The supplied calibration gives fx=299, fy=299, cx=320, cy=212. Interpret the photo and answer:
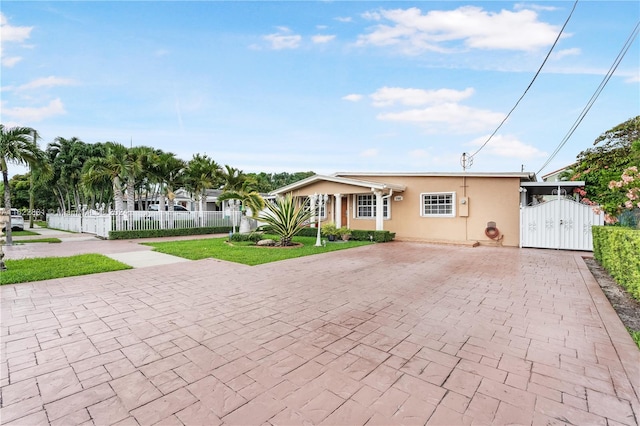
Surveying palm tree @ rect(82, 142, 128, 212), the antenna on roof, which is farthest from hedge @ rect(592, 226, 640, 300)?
palm tree @ rect(82, 142, 128, 212)

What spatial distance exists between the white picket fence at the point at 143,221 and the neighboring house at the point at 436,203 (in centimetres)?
592

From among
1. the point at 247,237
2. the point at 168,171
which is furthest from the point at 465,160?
the point at 168,171

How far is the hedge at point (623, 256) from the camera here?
4.93m

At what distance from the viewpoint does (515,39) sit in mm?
10633

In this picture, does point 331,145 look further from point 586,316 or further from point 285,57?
point 586,316

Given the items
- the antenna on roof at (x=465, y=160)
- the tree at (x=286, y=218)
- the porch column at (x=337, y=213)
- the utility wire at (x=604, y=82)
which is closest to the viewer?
the utility wire at (x=604, y=82)

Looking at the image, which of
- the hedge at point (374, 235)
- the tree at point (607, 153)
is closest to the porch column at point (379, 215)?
the hedge at point (374, 235)

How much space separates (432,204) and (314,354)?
41.3ft

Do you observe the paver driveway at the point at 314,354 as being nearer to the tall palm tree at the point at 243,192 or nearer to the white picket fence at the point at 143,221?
the tall palm tree at the point at 243,192

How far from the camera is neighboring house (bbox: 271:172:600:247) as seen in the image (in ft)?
41.6

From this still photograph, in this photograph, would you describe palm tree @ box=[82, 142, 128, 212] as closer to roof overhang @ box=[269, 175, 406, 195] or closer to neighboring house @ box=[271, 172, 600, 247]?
roof overhang @ box=[269, 175, 406, 195]

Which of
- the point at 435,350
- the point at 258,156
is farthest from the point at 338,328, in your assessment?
the point at 258,156

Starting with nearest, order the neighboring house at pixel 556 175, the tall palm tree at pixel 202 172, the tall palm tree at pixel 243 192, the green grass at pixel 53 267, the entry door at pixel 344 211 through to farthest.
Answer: the green grass at pixel 53 267 < the tall palm tree at pixel 243 192 < the entry door at pixel 344 211 < the tall palm tree at pixel 202 172 < the neighboring house at pixel 556 175

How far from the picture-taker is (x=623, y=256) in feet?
18.6
